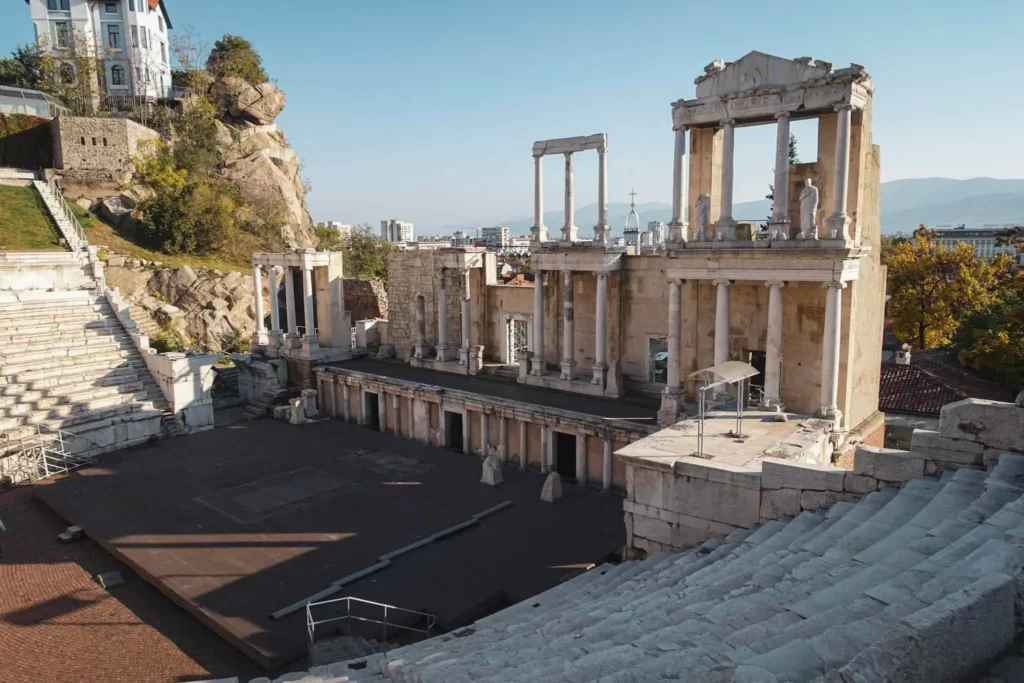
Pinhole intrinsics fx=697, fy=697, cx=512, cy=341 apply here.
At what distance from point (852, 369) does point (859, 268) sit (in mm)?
2501

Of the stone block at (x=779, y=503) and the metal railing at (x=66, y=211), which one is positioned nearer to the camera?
the stone block at (x=779, y=503)

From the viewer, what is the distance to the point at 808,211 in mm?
16562

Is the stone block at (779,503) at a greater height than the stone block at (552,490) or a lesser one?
greater

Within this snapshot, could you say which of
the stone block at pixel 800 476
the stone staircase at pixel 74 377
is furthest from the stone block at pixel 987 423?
the stone staircase at pixel 74 377

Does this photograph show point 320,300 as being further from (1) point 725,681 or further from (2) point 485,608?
(1) point 725,681

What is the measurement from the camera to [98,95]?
47781 millimetres

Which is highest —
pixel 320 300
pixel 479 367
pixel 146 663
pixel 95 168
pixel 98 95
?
pixel 98 95

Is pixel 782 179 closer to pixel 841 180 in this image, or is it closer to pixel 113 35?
pixel 841 180

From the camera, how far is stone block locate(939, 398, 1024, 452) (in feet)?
29.6

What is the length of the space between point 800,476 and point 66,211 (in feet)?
126

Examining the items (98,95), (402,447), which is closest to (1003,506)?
(402,447)

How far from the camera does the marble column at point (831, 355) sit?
16141mm

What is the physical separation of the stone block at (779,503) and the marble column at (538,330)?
12815 mm

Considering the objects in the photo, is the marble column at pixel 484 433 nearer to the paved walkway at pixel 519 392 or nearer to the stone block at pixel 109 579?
the paved walkway at pixel 519 392
